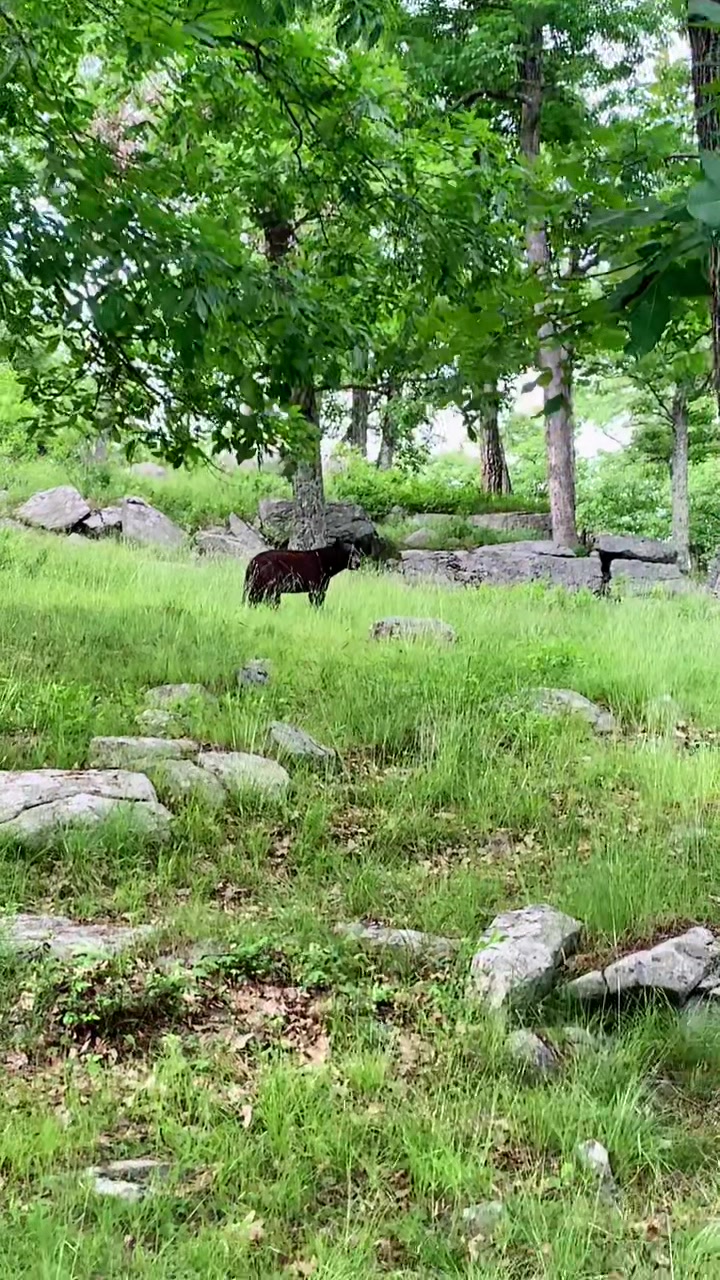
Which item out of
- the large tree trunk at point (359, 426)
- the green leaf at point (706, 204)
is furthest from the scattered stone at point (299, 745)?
the large tree trunk at point (359, 426)

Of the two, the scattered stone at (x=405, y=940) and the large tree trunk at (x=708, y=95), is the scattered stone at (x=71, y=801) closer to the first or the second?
the scattered stone at (x=405, y=940)

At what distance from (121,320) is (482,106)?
42.9 ft

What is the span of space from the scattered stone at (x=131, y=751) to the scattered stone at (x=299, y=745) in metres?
0.51

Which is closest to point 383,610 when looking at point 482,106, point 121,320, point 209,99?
point 209,99

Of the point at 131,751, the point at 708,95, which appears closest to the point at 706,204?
the point at 708,95

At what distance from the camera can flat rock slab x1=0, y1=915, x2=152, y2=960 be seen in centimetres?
359

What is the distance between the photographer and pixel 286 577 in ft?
32.7

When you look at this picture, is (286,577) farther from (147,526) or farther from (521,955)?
(521,955)

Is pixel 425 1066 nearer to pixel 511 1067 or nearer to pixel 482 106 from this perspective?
pixel 511 1067

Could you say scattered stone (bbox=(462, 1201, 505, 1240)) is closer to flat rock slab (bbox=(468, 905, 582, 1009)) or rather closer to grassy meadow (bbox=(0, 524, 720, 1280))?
grassy meadow (bbox=(0, 524, 720, 1280))

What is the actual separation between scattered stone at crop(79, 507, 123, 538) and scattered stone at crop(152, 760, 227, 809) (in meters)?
11.0

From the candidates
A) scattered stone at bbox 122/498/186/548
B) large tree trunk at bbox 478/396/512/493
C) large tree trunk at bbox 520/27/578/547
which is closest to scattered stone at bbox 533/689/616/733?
large tree trunk at bbox 520/27/578/547

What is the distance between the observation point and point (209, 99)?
6156 mm

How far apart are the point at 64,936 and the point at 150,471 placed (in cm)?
1704
